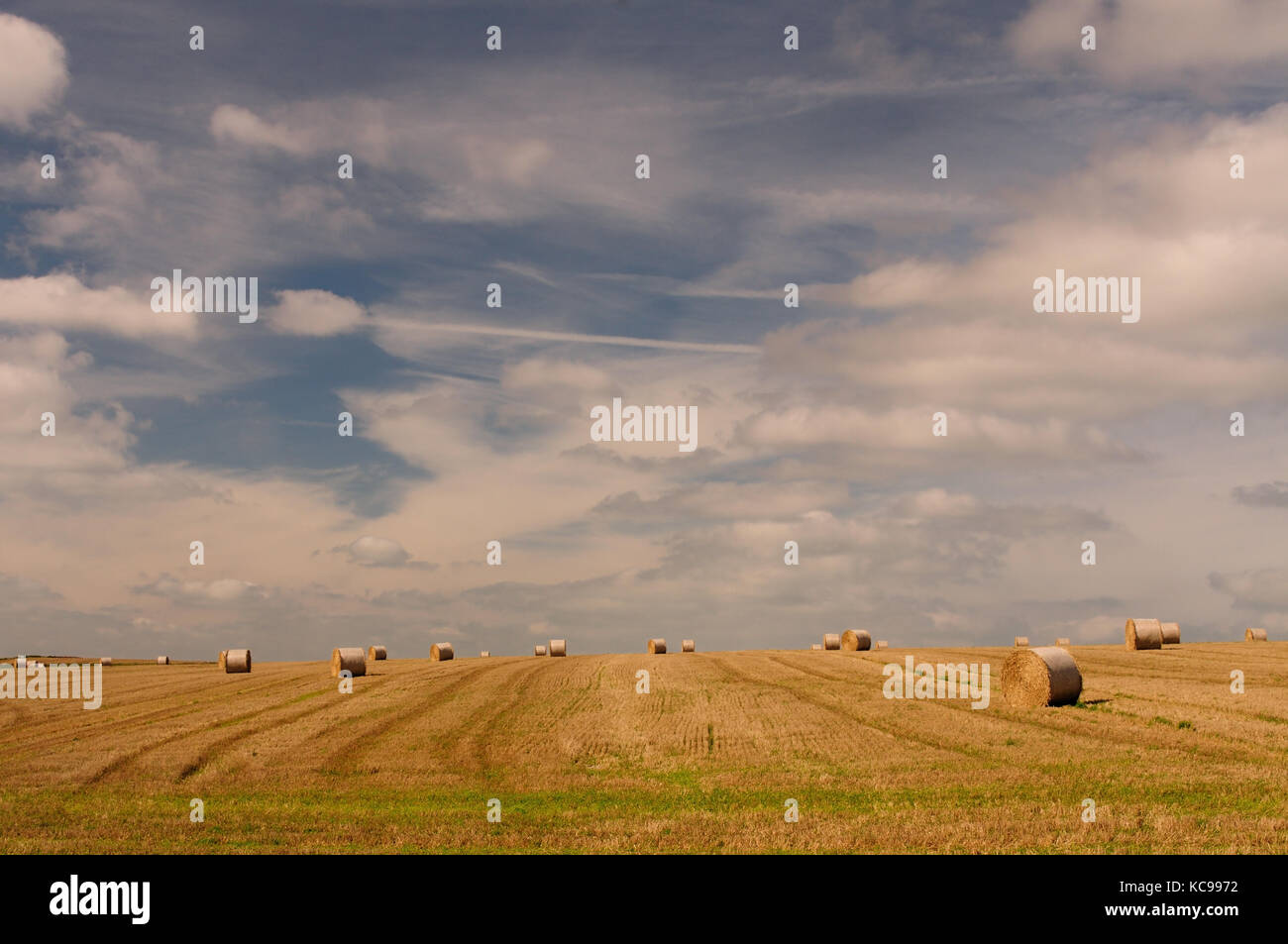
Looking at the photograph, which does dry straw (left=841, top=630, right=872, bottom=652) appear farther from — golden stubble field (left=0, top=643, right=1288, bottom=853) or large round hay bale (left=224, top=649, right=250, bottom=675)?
large round hay bale (left=224, top=649, right=250, bottom=675)

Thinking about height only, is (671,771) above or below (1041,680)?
below

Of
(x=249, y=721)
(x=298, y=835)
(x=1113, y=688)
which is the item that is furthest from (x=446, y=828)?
(x=1113, y=688)

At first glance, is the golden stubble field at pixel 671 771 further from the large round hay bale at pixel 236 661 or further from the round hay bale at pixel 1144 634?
the large round hay bale at pixel 236 661

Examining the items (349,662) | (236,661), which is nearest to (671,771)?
(349,662)

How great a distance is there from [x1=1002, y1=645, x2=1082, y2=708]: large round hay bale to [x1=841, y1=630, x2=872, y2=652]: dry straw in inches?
1178

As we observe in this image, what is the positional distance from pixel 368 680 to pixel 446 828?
32.5m

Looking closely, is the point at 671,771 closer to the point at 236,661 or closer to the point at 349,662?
the point at 349,662

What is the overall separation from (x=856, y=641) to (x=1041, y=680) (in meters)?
31.4

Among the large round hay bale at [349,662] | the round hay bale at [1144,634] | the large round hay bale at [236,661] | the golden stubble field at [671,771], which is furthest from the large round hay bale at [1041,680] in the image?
the large round hay bale at [236,661]

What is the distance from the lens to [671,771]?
19672 mm

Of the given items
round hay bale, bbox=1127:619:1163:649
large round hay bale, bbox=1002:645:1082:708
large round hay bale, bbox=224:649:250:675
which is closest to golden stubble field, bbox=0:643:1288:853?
large round hay bale, bbox=1002:645:1082:708

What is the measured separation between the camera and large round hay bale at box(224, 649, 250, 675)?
2207 inches
